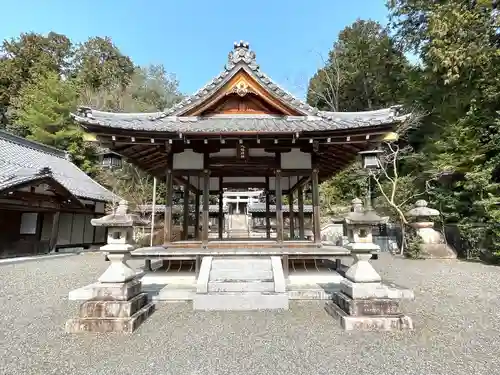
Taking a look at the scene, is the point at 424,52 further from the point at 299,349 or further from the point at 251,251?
the point at 299,349

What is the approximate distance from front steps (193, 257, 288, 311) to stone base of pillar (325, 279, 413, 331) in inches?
50.2

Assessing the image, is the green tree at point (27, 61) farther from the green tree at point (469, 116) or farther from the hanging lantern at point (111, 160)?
the green tree at point (469, 116)

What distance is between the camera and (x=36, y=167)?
653 inches

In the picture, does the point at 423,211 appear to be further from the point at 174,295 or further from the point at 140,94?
the point at 140,94

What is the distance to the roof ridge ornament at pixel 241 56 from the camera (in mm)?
7711

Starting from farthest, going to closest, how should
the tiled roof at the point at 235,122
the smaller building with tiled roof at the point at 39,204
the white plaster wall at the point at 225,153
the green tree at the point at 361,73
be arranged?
the green tree at the point at 361,73, the smaller building with tiled roof at the point at 39,204, the white plaster wall at the point at 225,153, the tiled roof at the point at 235,122

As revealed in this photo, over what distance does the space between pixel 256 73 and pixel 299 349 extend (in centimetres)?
647

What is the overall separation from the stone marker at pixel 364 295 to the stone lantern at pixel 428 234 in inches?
425

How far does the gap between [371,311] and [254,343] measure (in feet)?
5.80

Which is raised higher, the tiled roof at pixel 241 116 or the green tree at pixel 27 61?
the green tree at pixel 27 61

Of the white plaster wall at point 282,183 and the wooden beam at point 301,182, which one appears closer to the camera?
the wooden beam at point 301,182

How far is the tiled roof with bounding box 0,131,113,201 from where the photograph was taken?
1339cm

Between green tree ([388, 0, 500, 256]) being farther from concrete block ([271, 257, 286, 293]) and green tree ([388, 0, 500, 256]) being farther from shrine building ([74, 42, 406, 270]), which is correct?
concrete block ([271, 257, 286, 293])

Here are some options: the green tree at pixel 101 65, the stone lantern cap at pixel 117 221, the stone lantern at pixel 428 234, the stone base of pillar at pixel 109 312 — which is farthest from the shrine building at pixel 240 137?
the green tree at pixel 101 65
